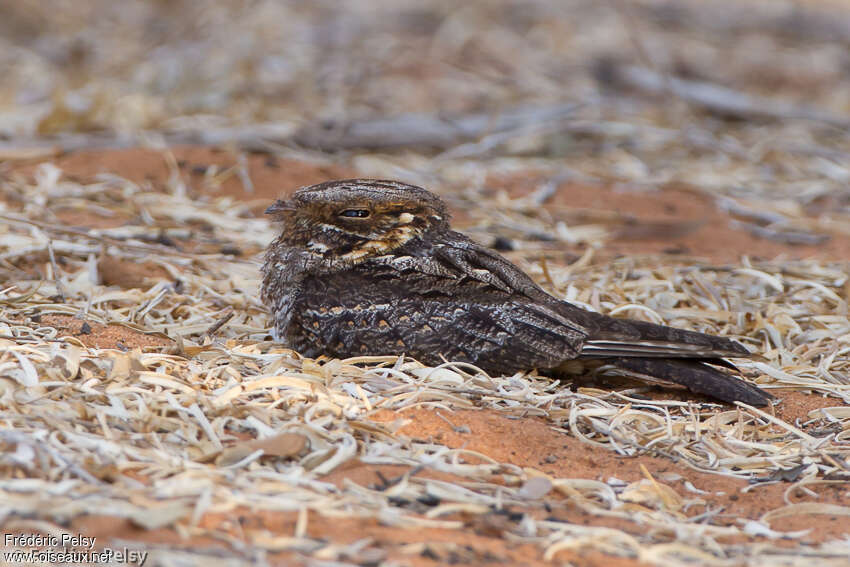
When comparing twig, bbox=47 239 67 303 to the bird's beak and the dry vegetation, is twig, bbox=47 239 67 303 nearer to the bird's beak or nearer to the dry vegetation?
the dry vegetation

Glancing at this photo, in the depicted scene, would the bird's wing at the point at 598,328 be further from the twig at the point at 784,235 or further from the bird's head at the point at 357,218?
the twig at the point at 784,235

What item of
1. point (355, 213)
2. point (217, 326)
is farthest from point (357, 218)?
point (217, 326)

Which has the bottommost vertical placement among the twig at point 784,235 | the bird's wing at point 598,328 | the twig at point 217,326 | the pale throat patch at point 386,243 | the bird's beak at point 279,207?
the twig at point 784,235

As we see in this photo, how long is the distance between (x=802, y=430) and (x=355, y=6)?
10.0 meters

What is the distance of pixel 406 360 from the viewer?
395 cm

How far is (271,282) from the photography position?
4.21 meters

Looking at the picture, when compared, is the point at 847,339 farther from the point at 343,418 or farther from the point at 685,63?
the point at 685,63

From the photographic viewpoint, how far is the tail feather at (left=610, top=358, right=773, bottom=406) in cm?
389

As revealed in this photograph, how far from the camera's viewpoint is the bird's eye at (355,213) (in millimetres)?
4145

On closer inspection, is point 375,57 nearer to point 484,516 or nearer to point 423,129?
point 423,129

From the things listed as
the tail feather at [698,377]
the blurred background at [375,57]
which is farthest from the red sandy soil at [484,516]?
the blurred background at [375,57]

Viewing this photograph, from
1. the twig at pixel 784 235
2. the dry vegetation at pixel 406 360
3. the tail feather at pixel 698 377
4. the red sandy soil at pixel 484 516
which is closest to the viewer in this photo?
the red sandy soil at pixel 484 516

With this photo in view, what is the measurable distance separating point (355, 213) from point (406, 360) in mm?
651

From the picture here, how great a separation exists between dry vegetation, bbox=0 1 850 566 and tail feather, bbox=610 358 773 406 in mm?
75
